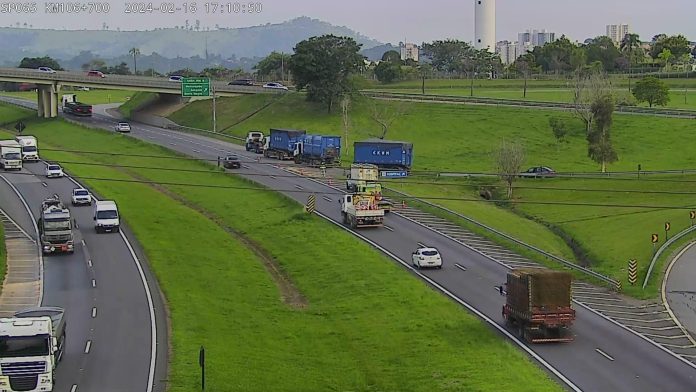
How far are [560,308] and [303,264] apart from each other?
22.1 meters

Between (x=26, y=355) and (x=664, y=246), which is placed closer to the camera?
(x=26, y=355)

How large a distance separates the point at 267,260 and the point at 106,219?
11.6 meters

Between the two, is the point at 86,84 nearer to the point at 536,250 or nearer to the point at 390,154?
the point at 390,154

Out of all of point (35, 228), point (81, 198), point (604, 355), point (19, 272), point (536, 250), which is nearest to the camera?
point (604, 355)

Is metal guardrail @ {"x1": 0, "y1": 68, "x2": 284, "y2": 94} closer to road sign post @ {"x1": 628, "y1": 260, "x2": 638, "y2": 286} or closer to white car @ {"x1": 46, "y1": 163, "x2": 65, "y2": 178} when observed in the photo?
white car @ {"x1": 46, "y1": 163, "x2": 65, "y2": 178}

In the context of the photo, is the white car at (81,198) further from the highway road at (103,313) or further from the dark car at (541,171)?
the dark car at (541,171)

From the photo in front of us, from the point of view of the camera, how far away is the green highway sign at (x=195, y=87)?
128m

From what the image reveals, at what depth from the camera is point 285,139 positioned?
100812 millimetres

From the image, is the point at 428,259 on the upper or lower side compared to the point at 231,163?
lower

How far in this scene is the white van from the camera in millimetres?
Result: 63469

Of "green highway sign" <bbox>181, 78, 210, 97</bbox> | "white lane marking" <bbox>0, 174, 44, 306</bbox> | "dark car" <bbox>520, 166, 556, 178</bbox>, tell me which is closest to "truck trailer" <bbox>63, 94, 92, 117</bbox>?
"green highway sign" <bbox>181, 78, 210, 97</bbox>

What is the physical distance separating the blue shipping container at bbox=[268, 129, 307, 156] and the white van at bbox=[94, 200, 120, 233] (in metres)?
37.6

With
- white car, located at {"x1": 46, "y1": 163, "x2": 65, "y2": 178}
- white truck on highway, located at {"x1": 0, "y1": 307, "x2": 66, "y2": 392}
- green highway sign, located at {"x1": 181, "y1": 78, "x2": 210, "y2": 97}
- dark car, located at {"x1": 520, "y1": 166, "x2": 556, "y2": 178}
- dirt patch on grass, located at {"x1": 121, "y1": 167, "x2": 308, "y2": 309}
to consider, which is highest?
green highway sign, located at {"x1": 181, "y1": 78, "x2": 210, "y2": 97}

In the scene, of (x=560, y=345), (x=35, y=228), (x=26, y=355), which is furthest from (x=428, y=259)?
(x=35, y=228)
